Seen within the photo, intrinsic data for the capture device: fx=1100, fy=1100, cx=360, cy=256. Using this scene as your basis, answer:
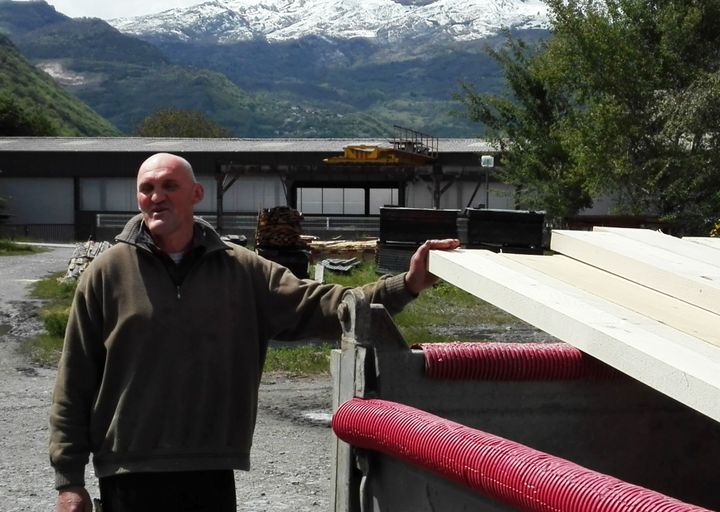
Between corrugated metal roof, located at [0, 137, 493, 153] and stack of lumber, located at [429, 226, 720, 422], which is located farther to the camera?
corrugated metal roof, located at [0, 137, 493, 153]

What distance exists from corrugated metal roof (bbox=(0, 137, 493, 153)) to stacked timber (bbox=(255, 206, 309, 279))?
25209 millimetres

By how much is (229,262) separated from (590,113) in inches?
750

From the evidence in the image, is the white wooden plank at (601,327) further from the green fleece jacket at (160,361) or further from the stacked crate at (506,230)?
the stacked crate at (506,230)

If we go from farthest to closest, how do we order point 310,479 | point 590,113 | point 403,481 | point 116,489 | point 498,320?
point 590,113
point 498,320
point 310,479
point 116,489
point 403,481

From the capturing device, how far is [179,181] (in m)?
3.64

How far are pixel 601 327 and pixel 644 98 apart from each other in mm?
19147

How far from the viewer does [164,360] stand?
3557 mm

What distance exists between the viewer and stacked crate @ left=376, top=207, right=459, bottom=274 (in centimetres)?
1996

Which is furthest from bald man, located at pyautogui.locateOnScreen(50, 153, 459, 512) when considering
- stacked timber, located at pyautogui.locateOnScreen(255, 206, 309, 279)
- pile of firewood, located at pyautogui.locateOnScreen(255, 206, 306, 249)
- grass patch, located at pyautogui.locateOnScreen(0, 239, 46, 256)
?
grass patch, located at pyautogui.locateOnScreen(0, 239, 46, 256)

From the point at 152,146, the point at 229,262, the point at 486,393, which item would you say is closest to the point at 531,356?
the point at 486,393

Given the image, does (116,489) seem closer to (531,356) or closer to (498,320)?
(531,356)

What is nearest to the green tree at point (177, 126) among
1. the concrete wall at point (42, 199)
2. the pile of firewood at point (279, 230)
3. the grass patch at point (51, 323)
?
the concrete wall at point (42, 199)

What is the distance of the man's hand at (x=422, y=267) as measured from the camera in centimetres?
344

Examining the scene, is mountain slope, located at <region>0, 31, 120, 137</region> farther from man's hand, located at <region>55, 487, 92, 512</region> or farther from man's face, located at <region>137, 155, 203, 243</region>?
man's hand, located at <region>55, 487, 92, 512</region>
